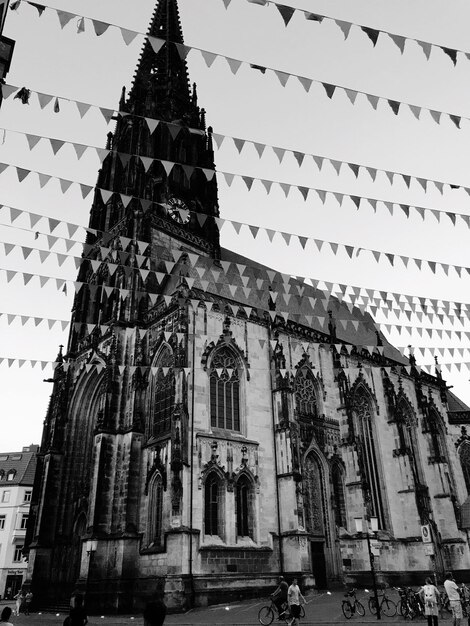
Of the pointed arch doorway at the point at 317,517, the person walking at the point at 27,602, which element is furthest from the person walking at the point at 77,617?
the person walking at the point at 27,602

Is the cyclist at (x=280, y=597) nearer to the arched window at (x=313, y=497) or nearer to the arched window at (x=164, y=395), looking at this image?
the arched window at (x=164, y=395)

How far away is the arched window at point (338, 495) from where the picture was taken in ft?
87.6

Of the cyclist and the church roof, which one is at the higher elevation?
the church roof

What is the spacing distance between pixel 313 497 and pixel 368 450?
590cm

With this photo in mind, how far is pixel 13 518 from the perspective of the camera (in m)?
44.6

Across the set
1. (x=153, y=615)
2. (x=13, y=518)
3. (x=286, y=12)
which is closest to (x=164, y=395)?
(x=286, y=12)

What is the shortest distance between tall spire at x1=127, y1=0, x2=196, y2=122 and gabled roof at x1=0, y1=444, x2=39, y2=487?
32849 millimetres

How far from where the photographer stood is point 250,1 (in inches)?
313

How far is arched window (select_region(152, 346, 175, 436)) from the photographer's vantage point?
77.6 feet

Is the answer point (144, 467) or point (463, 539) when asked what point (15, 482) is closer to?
point (144, 467)

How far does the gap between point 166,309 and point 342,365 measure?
1171cm

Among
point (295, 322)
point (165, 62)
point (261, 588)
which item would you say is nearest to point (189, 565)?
point (261, 588)

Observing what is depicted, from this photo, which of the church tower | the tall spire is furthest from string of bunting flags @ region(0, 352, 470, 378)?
the tall spire

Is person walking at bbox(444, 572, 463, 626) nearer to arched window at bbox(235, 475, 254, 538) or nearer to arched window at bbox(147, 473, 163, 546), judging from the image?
arched window at bbox(235, 475, 254, 538)
